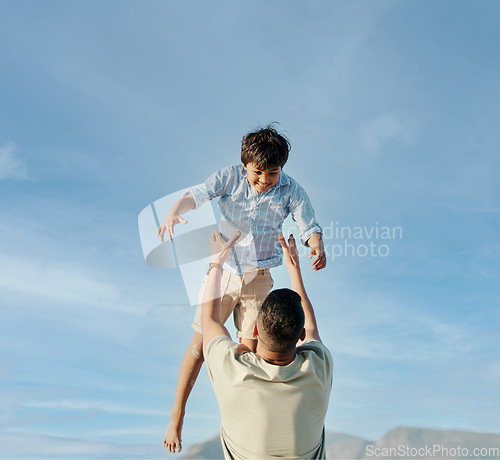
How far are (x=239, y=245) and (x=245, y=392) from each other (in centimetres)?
212

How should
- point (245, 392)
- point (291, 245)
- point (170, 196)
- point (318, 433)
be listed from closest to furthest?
1. point (245, 392)
2. point (318, 433)
3. point (291, 245)
4. point (170, 196)

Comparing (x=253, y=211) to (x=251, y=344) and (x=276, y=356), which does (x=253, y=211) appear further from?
(x=276, y=356)

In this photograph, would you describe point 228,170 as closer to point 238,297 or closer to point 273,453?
point 238,297

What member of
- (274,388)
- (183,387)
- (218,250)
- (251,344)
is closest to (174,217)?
(218,250)

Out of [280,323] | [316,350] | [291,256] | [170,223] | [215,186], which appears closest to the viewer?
[280,323]

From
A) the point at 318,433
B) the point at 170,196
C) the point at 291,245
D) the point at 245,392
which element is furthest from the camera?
the point at 170,196

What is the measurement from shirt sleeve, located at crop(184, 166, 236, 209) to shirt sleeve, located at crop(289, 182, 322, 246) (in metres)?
0.62

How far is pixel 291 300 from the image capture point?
120 inches

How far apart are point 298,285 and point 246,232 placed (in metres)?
1.25

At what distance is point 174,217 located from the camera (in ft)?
14.5

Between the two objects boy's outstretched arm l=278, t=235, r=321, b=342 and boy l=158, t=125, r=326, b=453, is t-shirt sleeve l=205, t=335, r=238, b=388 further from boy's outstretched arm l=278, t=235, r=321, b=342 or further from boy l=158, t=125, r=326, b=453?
boy l=158, t=125, r=326, b=453

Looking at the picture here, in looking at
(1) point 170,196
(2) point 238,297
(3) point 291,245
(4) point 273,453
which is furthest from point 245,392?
(1) point 170,196

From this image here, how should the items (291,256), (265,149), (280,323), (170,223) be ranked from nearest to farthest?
1. (280,323)
2. (291,256)
3. (170,223)
4. (265,149)

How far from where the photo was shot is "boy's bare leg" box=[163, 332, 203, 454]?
15.9 feet
